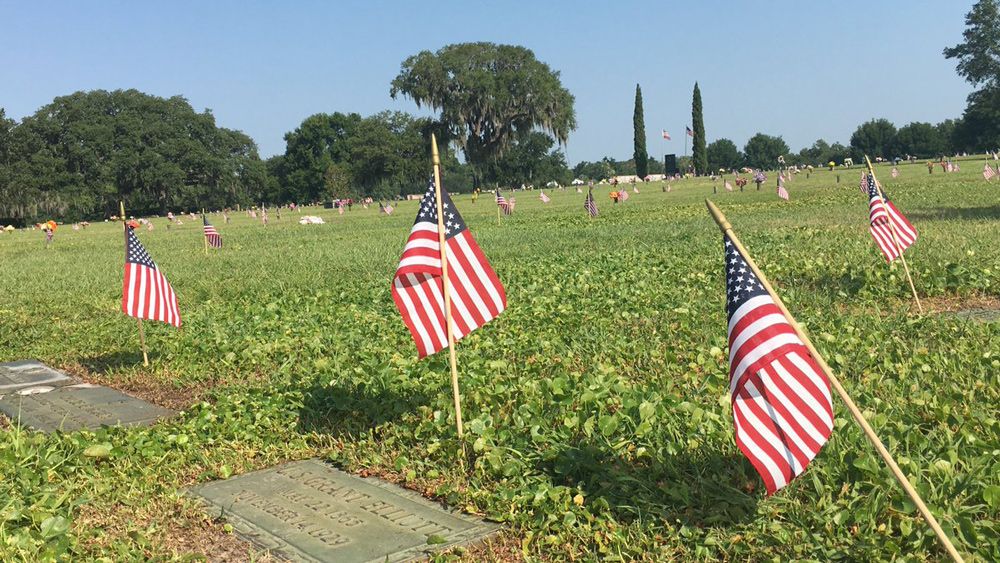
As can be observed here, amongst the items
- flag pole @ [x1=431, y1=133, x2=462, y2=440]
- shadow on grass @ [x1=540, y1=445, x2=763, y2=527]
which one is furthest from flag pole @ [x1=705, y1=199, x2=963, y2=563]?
flag pole @ [x1=431, y1=133, x2=462, y2=440]

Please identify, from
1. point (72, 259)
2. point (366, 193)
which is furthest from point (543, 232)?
point (366, 193)

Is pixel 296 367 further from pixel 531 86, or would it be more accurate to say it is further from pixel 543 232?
pixel 531 86

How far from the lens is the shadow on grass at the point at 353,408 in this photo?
5789 millimetres

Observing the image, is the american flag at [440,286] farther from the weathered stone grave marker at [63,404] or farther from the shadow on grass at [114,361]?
the shadow on grass at [114,361]

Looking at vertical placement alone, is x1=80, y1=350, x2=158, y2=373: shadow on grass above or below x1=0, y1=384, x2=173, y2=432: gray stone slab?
above

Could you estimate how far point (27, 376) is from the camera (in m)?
8.05

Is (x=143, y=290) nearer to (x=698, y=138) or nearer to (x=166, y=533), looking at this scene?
(x=166, y=533)

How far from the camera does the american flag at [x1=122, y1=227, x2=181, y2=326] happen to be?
7613mm

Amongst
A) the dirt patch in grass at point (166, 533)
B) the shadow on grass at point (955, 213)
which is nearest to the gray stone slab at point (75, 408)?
the dirt patch in grass at point (166, 533)

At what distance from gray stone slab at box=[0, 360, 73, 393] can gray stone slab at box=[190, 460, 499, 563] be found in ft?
11.9

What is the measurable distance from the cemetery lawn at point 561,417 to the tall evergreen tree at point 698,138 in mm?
85617

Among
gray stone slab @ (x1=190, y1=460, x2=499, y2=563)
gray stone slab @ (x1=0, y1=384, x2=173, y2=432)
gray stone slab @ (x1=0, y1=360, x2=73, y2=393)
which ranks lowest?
gray stone slab @ (x1=190, y1=460, x2=499, y2=563)

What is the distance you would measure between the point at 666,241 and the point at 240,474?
1154cm

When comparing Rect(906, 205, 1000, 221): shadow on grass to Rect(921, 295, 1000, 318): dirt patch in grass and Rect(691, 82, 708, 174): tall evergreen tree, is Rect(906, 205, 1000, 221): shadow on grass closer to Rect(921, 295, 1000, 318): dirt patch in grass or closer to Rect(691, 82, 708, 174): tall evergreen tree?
Rect(921, 295, 1000, 318): dirt patch in grass
